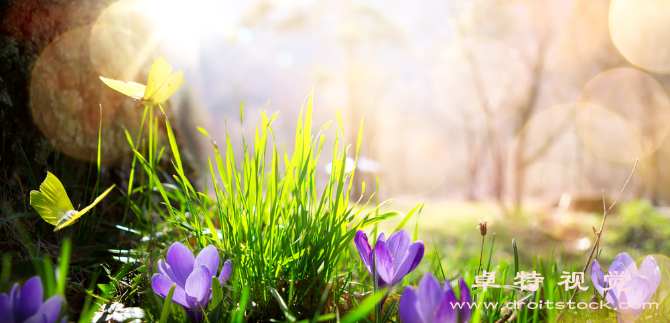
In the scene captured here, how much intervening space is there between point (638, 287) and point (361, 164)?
1372cm

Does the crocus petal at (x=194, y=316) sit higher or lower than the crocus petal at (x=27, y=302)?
lower

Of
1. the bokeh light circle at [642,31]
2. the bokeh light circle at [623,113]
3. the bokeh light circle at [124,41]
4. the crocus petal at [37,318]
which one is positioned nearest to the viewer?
the crocus petal at [37,318]

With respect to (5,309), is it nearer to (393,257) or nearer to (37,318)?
(37,318)

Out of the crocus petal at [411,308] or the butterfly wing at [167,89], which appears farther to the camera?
the butterfly wing at [167,89]

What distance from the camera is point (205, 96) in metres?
53.7

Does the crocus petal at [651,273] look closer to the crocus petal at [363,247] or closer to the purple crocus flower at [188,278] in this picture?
the crocus petal at [363,247]

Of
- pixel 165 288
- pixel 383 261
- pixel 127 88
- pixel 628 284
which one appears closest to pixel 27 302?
pixel 165 288

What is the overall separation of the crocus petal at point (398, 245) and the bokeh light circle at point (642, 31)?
14426mm

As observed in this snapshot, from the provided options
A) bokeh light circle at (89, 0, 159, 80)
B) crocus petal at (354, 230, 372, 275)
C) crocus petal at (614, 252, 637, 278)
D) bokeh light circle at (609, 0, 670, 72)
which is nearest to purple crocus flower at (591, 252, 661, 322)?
crocus petal at (614, 252, 637, 278)

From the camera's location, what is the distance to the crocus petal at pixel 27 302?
0.48 meters

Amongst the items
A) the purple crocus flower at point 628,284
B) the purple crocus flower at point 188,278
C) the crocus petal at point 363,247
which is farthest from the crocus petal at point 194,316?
the purple crocus flower at point 628,284

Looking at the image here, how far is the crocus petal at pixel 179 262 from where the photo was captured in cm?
63

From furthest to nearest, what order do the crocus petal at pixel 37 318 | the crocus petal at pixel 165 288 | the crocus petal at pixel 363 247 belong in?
the crocus petal at pixel 363 247 → the crocus petal at pixel 165 288 → the crocus petal at pixel 37 318

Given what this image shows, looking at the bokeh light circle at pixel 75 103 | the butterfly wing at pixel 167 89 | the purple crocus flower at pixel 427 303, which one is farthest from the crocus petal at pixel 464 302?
the bokeh light circle at pixel 75 103
